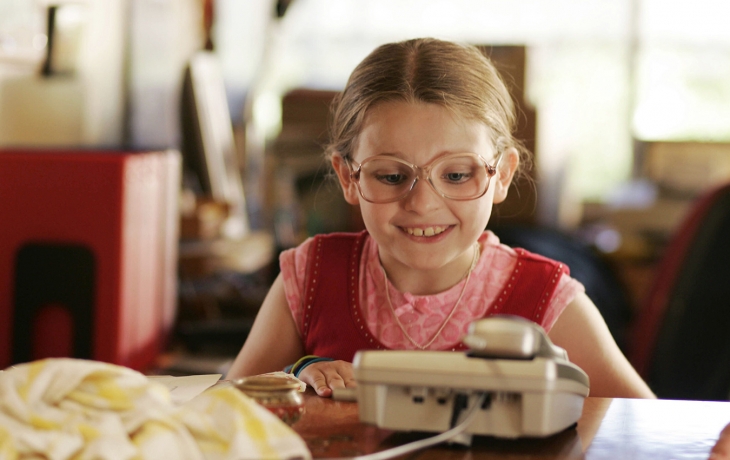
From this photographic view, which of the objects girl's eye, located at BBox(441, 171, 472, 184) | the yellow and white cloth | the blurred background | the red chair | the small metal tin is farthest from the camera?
the blurred background

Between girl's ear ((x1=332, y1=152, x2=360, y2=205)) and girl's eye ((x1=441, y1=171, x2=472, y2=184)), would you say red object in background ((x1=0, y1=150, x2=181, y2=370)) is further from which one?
girl's eye ((x1=441, y1=171, x2=472, y2=184))

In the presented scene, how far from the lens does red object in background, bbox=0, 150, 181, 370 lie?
7.98 ft

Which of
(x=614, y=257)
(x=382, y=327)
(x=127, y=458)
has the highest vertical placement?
(x=127, y=458)

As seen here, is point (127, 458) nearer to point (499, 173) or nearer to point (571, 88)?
point (499, 173)

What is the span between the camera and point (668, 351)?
79.9 inches

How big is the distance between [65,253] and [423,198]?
1763mm

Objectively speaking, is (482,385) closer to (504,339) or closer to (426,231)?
(504,339)

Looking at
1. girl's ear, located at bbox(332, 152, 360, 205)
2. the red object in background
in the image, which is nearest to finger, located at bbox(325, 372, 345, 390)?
girl's ear, located at bbox(332, 152, 360, 205)

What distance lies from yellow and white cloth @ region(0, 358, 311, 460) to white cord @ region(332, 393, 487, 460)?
0.18 ft

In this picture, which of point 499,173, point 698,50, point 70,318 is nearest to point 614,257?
point 698,50

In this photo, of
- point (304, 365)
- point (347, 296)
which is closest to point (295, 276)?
point (347, 296)

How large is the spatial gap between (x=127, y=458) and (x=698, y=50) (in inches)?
207

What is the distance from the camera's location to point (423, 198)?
978 millimetres

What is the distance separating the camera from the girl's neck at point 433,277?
1167 mm
